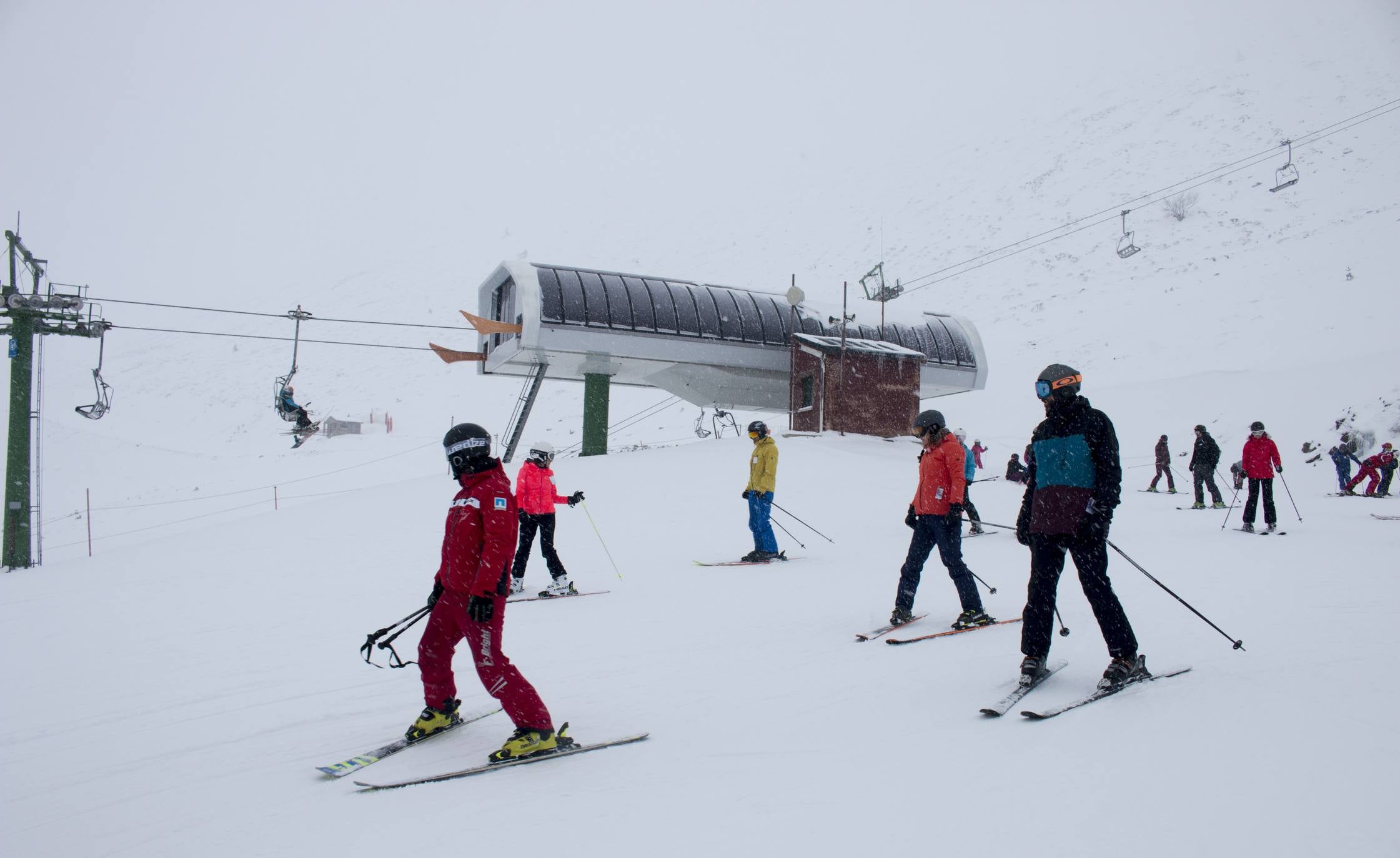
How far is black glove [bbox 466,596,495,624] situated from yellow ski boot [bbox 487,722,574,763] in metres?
0.57

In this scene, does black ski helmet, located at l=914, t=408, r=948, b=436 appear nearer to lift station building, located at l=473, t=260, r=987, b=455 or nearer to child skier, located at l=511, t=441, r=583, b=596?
child skier, located at l=511, t=441, r=583, b=596

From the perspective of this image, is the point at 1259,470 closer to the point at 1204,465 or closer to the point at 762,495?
the point at 1204,465

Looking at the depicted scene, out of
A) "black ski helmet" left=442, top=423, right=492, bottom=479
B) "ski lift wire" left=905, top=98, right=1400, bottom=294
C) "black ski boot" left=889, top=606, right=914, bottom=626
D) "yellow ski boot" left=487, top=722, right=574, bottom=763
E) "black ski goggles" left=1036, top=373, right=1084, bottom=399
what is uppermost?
"ski lift wire" left=905, top=98, right=1400, bottom=294

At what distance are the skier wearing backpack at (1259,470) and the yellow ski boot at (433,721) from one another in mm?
11552

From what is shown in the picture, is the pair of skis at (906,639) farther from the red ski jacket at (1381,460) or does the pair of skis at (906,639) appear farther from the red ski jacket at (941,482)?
the red ski jacket at (1381,460)

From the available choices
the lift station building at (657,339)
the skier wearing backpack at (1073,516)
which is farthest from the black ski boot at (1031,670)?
the lift station building at (657,339)

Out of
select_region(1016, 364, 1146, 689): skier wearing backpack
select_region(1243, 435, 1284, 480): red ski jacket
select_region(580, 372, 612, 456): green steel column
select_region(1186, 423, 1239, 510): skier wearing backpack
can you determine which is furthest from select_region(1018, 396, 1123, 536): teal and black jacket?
select_region(580, 372, 612, 456): green steel column

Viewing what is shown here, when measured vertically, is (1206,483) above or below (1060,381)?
below

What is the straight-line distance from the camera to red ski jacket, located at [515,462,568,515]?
8.99 metres

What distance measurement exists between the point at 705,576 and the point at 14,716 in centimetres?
632

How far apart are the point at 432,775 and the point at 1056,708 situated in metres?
3.07

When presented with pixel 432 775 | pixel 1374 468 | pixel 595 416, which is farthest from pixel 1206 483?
pixel 432 775

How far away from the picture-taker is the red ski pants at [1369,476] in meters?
16.2

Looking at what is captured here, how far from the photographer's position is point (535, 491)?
903 cm
